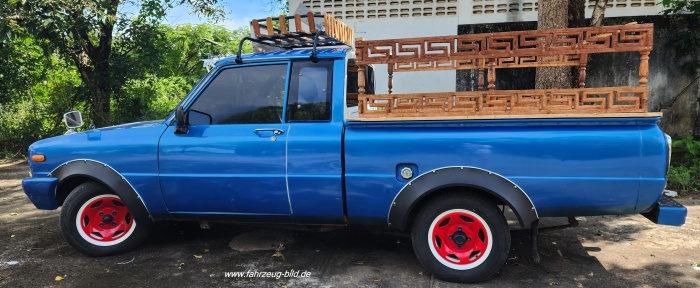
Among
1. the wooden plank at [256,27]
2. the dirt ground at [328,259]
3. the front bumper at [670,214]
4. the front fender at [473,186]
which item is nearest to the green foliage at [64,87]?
the dirt ground at [328,259]

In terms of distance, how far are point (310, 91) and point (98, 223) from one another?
2237 mm

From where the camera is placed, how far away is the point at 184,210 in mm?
3775

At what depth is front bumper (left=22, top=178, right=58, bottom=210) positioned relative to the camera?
3.88 metres

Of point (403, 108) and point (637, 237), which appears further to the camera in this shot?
point (637, 237)

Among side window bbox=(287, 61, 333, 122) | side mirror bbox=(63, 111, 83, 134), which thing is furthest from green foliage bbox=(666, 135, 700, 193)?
side mirror bbox=(63, 111, 83, 134)

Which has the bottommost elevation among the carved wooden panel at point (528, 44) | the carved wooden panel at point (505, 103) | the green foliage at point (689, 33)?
the carved wooden panel at point (505, 103)

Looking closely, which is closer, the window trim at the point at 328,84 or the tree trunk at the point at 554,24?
the window trim at the point at 328,84

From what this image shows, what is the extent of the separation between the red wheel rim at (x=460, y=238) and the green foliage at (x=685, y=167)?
4.49 m

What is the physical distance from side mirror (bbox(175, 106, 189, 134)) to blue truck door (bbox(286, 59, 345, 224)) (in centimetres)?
82

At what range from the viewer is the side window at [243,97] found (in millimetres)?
3623

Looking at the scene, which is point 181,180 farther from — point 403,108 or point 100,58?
point 100,58

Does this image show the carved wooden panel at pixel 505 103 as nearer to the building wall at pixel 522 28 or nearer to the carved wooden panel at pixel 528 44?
the carved wooden panel at pixel 528 44

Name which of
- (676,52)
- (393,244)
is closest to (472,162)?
(393,244)

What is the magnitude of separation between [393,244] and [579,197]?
5.62 ft
